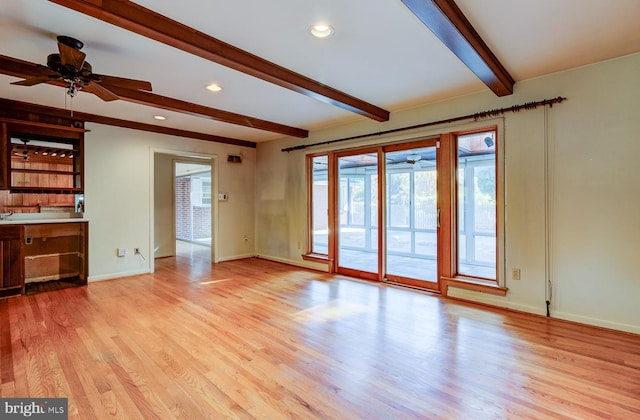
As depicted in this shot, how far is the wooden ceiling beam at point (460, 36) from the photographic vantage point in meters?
1.92

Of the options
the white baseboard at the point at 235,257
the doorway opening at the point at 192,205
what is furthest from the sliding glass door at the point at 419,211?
the doorway opening at the point at 192,205

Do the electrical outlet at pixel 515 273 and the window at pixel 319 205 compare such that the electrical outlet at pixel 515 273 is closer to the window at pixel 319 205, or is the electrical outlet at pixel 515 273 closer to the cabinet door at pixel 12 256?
the window at pixel 319 205

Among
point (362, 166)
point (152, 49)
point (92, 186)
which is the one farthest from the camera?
point (362, 166)

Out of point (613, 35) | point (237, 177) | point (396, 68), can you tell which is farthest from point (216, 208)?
point (613, 35)

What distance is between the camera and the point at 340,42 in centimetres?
250

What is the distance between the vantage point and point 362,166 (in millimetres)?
5082

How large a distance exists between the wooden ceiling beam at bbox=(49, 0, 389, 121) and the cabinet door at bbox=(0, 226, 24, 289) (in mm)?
3362

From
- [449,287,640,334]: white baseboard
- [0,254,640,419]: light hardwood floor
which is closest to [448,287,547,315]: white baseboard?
[449,287,640,334]: white baseboard

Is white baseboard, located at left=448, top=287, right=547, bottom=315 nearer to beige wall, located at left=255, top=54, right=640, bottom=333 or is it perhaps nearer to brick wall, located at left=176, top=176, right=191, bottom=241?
beige wall, located at left=255, top=54, right=640, bottom=333

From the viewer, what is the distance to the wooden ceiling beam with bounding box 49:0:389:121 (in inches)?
75.7

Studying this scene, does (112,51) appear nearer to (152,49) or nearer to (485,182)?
(152,49)

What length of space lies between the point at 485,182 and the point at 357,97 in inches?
72.8

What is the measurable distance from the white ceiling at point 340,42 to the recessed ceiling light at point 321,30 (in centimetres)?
4

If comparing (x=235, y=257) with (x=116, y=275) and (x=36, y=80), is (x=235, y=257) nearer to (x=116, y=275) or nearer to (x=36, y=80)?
(x=116, y=275)
